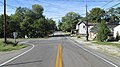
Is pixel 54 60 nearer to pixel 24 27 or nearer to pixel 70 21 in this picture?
pixel 24 27

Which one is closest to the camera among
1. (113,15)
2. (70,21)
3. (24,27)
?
(24,27)

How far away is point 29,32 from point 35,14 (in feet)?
76.2

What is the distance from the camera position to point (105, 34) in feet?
181

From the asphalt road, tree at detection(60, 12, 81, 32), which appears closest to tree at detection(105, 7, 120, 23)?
tree at detection(60, 12, 81, 32)

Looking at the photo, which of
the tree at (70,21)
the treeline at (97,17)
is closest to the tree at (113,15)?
the treeline at (97,17)

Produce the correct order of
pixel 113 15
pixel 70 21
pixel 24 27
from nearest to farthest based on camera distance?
pixel 24 27 → pixel 113 15 → pixel 70 21

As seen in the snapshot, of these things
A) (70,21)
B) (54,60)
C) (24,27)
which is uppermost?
(70,21)

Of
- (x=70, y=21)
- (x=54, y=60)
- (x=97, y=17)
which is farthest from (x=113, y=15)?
(x=54, y=60)

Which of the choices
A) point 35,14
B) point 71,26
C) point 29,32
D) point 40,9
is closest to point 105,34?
point 29,32

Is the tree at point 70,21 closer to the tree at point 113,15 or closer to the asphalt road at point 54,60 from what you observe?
the tree at point 113,15

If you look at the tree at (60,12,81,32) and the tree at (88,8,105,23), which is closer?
the tree at (88,8,105,23)

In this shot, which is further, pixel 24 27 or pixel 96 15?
pixel 96 15

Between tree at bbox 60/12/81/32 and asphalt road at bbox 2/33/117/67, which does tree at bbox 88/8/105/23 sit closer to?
tree at bbox 60/12/81/32

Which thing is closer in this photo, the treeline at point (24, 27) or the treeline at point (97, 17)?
the treeline at point (24, 27)
